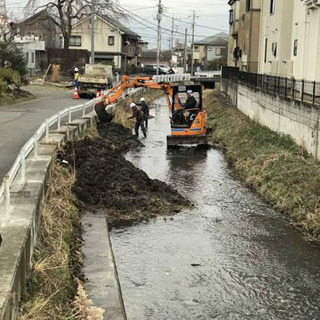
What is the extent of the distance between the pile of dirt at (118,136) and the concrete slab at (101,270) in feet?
33.0

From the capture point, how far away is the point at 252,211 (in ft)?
41.9

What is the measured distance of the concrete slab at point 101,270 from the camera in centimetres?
724

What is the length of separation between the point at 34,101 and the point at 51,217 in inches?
908

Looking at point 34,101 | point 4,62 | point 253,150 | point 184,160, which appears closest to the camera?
point 253,150

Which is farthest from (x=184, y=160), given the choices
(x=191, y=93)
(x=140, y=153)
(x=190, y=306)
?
(x=190, y=306)

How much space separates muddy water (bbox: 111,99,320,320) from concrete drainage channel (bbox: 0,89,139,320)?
0.30 meters

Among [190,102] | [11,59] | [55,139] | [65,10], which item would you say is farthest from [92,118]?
[65,10]

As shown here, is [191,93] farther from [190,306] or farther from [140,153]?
[190,306]

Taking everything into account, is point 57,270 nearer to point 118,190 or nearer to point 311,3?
point 118,190

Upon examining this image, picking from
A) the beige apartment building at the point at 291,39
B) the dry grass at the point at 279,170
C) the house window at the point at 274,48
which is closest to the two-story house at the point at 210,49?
the beige apartment building at the point at 291,39

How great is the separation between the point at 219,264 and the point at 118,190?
429cm

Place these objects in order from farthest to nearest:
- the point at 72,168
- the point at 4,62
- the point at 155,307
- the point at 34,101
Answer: the point at 4,62
the point at 34,101
the point at 72,168
the point at 155,307

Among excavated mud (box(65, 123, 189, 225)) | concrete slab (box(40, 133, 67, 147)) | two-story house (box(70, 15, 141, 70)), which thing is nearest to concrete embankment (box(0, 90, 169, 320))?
excavated mud (box(65, 123, 189, 225))

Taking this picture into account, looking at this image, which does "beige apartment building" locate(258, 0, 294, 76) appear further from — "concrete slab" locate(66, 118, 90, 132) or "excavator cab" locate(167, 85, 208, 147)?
"concrete slab" locate(66, 118, 90, 132)
